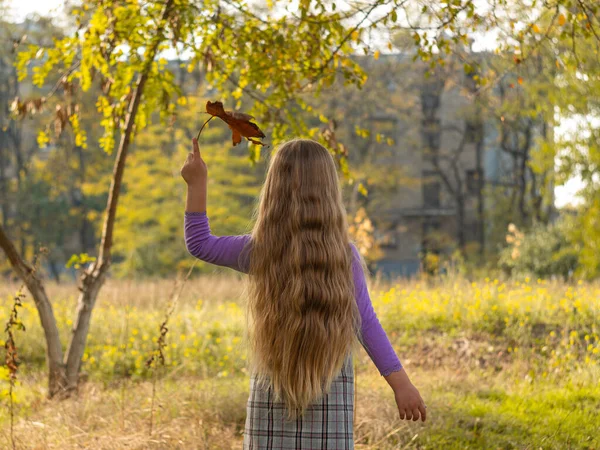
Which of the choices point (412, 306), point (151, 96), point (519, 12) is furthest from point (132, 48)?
point (412, 306)

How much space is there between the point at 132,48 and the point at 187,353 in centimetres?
370

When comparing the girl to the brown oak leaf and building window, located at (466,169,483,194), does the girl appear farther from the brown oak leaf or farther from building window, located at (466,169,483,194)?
building window, located at (466,169,483,194)

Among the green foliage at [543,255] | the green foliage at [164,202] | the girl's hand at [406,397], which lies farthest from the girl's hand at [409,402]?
the green foliage at [164,202]

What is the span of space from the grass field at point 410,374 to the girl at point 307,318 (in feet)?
0.78

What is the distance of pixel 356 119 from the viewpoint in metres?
22.0

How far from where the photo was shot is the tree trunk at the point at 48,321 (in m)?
5.16

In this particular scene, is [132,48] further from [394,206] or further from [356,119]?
[394,206]

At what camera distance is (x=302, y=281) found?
2.44m

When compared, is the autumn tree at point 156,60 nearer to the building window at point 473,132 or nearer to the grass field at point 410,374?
the grass field at point 410,374

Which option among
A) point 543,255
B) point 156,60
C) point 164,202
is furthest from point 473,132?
point 156,60

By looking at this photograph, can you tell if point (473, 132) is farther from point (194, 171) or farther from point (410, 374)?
point (194, 171)

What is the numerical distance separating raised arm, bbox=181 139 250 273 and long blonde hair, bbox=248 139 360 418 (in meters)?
0.07

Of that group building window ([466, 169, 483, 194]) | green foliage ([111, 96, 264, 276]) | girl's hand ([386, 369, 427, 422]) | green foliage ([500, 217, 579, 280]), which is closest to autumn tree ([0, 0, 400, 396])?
girl's hand ([386, 369, 427, 422])

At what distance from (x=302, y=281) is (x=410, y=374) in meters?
4.38
